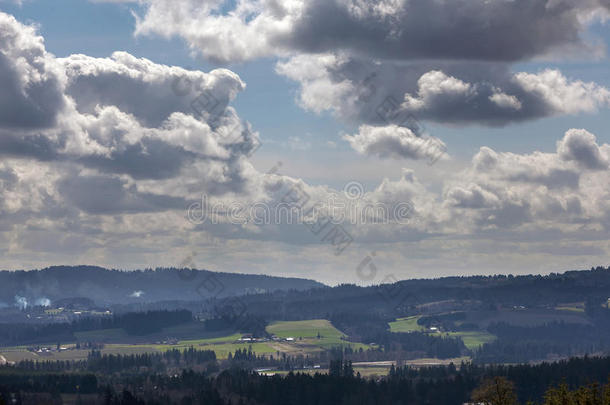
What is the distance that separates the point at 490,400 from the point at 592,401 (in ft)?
82.2

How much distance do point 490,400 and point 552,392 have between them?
13.8 metres

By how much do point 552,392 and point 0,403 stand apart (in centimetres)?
12407

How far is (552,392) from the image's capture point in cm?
18888

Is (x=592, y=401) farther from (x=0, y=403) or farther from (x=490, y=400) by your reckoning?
(x=0, y=403)

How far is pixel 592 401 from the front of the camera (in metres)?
175

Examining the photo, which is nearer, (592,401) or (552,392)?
(592,401)

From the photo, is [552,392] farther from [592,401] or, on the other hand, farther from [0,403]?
[0,403]

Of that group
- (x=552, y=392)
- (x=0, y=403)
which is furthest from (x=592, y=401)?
(x=0, y=403)

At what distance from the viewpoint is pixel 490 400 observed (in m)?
193

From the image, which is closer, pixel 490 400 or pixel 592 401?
pixel 592 401

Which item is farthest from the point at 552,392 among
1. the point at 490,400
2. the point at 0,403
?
the point at 0,403

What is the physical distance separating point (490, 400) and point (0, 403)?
111 meters
